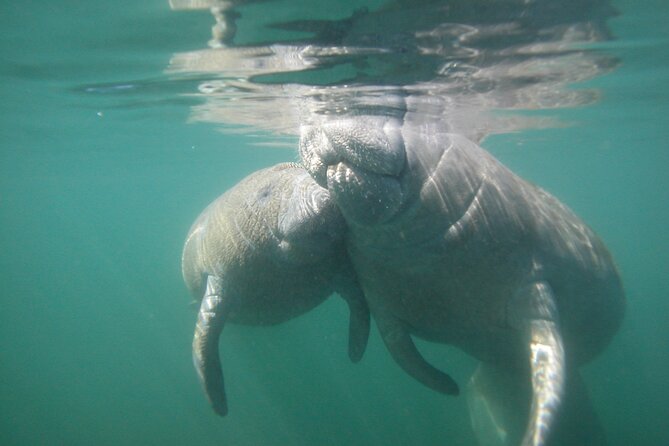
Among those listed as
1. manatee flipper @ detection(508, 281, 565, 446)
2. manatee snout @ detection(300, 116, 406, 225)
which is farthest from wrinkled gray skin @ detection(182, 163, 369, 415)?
manatee flipper @ detection(508, 281, 565, 446)

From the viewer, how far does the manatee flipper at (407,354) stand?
15.5 ft

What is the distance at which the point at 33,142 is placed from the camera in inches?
864

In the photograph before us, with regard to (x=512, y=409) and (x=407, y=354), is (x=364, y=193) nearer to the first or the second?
(x=407, y=354)

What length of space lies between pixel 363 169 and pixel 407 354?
232 centimetres

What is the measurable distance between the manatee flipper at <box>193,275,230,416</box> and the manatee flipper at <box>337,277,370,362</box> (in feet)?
4.88

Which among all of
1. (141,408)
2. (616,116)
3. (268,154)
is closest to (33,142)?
(268,154)

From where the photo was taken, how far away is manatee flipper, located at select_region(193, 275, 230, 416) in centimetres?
546

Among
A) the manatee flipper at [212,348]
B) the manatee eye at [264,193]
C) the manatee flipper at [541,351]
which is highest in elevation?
the manatee eye at [264,193]

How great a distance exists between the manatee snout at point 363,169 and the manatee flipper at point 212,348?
2.58m

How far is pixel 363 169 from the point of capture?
11.2ft

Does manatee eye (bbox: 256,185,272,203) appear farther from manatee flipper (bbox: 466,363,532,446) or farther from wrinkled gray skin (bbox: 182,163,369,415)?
manatee flipper (bbox: 466,363,532,446)

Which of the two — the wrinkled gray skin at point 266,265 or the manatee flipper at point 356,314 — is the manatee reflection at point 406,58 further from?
the manatee flipper at point 356,314

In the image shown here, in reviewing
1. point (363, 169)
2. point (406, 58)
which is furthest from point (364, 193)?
point (406, 58)

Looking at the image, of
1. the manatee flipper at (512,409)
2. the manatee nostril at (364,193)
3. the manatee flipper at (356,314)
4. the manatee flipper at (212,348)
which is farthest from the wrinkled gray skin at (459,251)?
the manatee flipper at (212,348)
